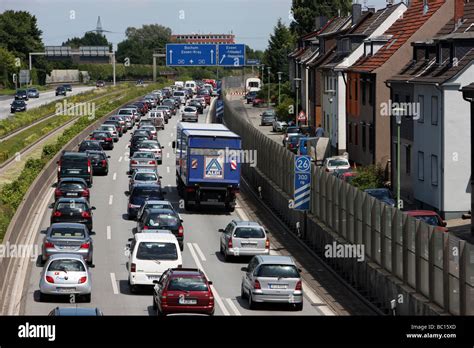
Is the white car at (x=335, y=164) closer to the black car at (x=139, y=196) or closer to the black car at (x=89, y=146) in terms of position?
the black car at (x=139, y=196)

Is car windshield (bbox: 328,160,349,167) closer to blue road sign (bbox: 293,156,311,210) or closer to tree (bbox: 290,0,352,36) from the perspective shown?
blue road sign (bbox: 293,156,311,210)

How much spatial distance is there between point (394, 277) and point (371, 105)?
3766cm

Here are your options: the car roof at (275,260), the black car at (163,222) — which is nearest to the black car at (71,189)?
the black car at (163,222)

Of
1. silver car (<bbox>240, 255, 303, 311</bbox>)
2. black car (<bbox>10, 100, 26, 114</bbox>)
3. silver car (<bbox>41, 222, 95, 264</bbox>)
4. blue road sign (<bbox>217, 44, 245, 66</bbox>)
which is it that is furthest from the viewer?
black car (<bbox>10, 100, 26, 114</bbox>)

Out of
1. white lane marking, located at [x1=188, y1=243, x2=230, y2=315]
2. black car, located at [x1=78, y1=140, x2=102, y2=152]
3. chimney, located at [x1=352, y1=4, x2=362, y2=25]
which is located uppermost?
chimney, located at [x1=352, y1=4, x2=362, y2=25]

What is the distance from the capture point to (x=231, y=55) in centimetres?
11662

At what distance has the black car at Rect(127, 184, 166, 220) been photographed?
5044cm

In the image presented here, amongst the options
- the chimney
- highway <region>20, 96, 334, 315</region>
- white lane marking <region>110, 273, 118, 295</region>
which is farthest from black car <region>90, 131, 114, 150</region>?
white lane marking <region>110, 273, 118, 295</region>

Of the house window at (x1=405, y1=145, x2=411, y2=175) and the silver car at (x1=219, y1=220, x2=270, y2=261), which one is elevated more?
the house window at (x1=405, y1=145, x2=411, y2=175)

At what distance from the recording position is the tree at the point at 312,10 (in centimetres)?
13850

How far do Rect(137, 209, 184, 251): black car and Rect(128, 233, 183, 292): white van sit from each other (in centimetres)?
772

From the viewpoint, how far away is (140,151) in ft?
224

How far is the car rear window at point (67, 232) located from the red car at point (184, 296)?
8.83 metres
